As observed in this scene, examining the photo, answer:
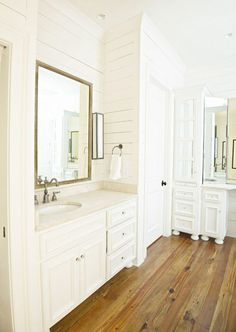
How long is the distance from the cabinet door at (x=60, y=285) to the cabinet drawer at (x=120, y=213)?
0.47m

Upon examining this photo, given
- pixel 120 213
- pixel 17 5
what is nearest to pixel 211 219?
pixel 120 213

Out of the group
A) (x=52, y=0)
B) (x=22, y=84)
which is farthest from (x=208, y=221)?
(x=52, y=0)

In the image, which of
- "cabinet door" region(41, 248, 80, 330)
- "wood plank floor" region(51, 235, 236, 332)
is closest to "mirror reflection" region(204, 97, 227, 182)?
"wood plank floor" region(51, 235, 236, 332)

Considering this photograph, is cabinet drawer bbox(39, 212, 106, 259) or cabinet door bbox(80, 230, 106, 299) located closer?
cabinet drawer bbox(39, 212, 106, 259)

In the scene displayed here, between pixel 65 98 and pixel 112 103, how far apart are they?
65 cm

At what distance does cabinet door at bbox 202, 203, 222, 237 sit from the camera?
3080 mm

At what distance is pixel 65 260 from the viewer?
1.55 metres

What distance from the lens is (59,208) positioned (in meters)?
2.00

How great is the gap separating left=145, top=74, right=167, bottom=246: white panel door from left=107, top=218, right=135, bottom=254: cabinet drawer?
558mm

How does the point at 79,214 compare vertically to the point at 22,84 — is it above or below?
below

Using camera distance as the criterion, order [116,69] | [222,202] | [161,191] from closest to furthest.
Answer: [116,69], [222,202], [161,191]

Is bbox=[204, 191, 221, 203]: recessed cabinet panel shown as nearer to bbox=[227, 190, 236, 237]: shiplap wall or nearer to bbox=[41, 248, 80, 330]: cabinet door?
bbox=[227, 190, 236, 237]: shiplap wall

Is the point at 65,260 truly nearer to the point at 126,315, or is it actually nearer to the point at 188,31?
the point at 126,315

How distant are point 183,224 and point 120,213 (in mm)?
1648
